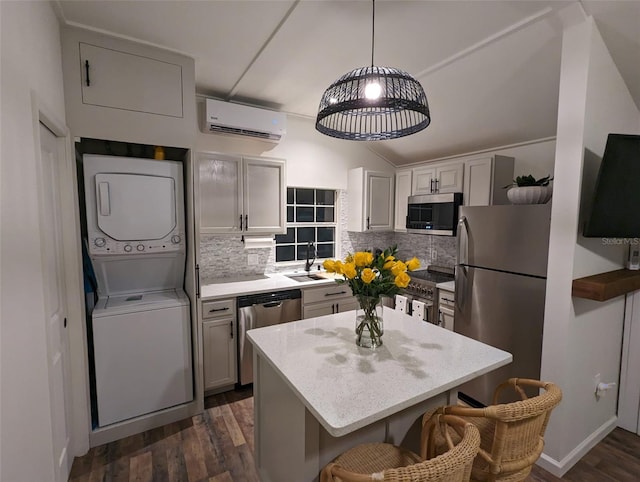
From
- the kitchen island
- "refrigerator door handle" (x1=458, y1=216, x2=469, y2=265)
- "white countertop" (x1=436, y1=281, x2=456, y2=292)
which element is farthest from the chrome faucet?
the kitchen island

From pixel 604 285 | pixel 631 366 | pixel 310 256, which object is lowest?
pixel 631 366

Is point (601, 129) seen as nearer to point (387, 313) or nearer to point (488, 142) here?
point (488, 142)

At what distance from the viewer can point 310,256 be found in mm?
3955

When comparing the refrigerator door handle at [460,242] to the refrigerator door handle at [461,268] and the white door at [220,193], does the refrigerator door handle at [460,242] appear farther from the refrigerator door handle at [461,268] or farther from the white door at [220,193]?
the white door at [220,193]

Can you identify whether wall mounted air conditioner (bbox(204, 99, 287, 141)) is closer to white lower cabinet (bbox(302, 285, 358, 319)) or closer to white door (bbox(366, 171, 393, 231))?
white door (bbox(366, 171, 393, 231))

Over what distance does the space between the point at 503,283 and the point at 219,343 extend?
2.36 meters

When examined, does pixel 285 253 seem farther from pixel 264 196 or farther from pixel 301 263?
pixel 264 196

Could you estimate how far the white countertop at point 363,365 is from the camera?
1150 millimetres

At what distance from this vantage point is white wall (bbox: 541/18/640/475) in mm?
1799

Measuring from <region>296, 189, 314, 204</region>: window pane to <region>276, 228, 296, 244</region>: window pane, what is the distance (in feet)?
1.22

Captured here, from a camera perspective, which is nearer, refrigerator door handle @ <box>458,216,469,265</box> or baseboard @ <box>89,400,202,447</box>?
baseboard @ <box>89,400,202,447</box>

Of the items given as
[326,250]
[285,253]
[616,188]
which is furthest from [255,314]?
[616,188]

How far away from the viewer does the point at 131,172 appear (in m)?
2.21

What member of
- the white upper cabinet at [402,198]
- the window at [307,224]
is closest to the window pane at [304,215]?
the window at [307,224]
